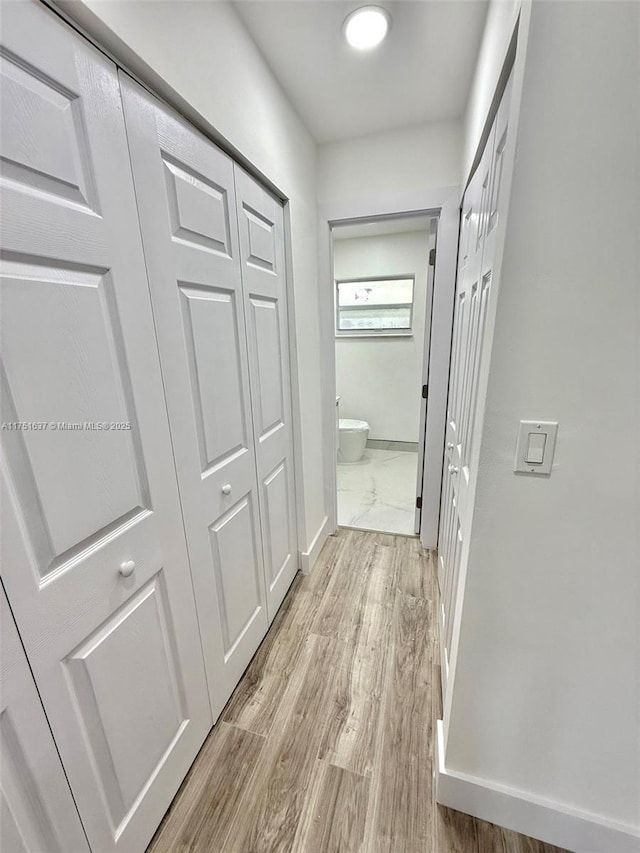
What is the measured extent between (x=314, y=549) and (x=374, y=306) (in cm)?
277

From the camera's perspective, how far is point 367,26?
1175mm

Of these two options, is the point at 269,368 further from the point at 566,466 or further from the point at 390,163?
the point at 390,163

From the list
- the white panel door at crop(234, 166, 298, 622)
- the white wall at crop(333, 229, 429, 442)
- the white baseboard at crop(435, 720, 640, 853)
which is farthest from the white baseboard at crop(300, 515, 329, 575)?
the white wall at crop(333, 229, 429, 442)

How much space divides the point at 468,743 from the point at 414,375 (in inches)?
130

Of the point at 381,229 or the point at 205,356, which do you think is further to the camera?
the point at 381,229

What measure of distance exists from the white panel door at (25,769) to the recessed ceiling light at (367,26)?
6.20 feet

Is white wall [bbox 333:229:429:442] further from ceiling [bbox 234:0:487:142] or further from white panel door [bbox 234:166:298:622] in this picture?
white panel door [bbox 234:166:298:622]

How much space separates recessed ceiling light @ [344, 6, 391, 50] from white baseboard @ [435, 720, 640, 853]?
2.41m

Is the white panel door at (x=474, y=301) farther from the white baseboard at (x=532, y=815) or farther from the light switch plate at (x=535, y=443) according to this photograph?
the white baseboard at (x=532, y=815)

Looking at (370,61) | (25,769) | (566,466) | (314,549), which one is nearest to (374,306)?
(370,61)

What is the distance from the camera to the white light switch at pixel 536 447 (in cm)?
77

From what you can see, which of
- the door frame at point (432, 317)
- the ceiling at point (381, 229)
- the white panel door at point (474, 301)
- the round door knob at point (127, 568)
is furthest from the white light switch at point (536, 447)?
the ceiling at point (381, 229)

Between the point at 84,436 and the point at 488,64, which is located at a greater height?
the point at 488,64

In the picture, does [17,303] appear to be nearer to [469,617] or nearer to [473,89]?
[469,617]
